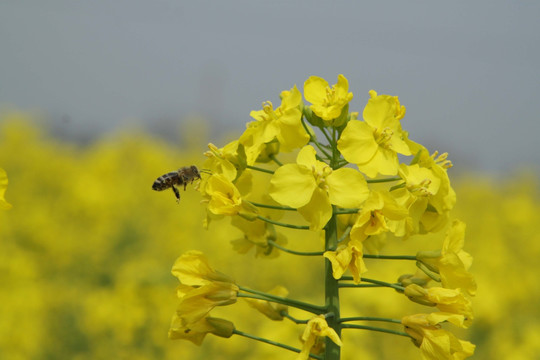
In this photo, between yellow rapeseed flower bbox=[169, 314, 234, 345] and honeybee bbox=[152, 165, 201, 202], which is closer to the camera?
yellow rapeseed flower bbox=[169, 314, 234, 345]

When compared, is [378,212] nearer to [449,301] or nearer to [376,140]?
[376,140]

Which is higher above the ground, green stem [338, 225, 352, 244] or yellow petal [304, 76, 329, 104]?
yellow petal [304, 76, 329, 104]

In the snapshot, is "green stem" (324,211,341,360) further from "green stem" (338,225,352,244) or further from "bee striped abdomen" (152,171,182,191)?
"bee striped abdomen" (152,171,182,191)

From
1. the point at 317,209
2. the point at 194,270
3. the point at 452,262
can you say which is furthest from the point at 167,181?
the point at 452,262

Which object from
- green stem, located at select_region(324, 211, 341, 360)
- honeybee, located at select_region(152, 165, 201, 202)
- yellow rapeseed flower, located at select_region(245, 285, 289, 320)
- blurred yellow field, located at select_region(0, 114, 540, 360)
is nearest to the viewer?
green stem, located at select_region(324, 211, 341, 360)

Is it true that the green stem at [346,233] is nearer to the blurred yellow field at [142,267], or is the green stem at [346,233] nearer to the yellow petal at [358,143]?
the yellow petal at [358,143]

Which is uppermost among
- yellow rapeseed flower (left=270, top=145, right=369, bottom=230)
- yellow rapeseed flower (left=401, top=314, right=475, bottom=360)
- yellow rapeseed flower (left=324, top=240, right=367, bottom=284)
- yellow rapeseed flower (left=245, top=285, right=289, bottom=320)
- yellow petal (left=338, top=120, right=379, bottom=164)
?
yellow petal (left=338, top=120, right=379, bottom=164)

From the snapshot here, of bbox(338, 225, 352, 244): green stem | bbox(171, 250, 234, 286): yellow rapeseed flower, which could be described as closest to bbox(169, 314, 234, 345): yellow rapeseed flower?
bbox(171, 250, 234, 286): yellow rapeseed flower

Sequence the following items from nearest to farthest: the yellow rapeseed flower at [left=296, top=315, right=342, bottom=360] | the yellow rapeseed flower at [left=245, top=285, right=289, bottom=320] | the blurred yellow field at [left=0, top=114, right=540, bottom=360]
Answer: the yellow rapeseed flower at [left=296, top=315, right=342, bottom=360], the yellow rapeseed flower at [left=245, top=285, right=289, bottom=320], the blurred yellow field at [left=0, top=114, right=540, bottom=360]

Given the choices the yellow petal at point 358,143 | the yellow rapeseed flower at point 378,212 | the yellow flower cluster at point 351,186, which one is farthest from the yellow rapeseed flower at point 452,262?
the yellow petal at point 358,143
